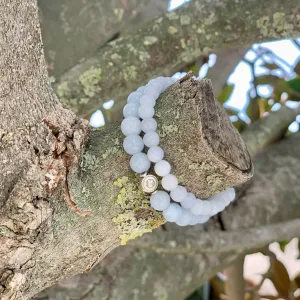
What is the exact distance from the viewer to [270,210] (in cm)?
97

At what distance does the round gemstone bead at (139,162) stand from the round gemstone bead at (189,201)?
0.19 feet

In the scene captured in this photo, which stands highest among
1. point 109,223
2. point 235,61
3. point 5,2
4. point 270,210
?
point 5,2

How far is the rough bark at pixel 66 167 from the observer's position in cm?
41

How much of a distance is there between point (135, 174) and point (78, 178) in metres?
0.06

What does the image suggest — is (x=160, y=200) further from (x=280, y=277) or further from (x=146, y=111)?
(x=280, y=277)

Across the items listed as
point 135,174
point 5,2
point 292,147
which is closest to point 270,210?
point 292,147

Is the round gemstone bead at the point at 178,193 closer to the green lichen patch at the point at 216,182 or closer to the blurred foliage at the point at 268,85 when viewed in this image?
the green lichen patch at the point at 216,182

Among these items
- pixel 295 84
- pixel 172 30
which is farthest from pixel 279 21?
pixel 295 84

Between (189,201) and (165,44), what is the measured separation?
412mm

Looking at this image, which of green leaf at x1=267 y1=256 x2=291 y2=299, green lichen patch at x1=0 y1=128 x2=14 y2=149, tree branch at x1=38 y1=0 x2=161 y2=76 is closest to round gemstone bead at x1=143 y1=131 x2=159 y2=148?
green lichen patch at x1=0 y1=128 x2=14 y2=149

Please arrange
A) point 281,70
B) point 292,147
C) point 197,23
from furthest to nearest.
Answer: point 281,70 → point 292,147 → point 197,23

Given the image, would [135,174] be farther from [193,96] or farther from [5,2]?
[5,2]

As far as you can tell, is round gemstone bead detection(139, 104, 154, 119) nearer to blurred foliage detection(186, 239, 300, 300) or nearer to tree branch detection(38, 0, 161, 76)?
tree branch detection(38, 0, 161, 76)

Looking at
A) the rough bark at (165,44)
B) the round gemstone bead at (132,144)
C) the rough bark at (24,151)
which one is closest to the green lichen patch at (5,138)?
the rough bark at (24,151)
